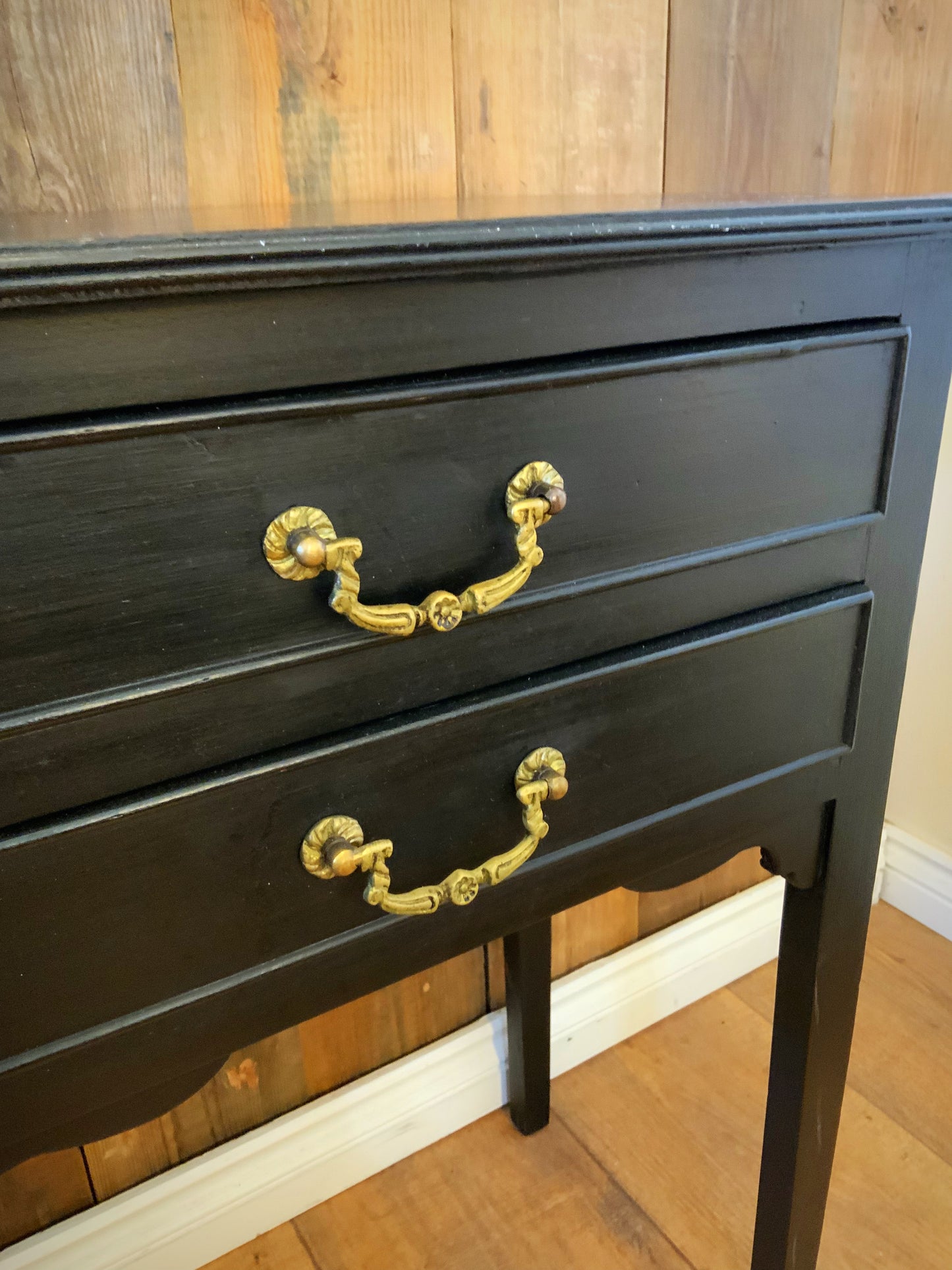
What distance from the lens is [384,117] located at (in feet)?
2.49

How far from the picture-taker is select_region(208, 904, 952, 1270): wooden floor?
95 cm

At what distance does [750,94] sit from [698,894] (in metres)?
0.94

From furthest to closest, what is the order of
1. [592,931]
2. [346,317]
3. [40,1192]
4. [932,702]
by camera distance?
[932,702] → [592,931] → [40,1192] → [346,317]

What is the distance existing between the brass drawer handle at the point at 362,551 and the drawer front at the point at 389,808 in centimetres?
7

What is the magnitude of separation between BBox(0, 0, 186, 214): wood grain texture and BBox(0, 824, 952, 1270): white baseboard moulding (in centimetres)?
87

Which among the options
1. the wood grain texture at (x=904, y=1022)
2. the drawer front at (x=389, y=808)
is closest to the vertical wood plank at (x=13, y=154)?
the drawer front at (x=389, y=808)

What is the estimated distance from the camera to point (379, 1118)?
40.9 inches

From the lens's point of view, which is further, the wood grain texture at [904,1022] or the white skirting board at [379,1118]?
the wood grain texture at [904,1022]

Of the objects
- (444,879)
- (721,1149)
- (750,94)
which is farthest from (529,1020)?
(750,94)

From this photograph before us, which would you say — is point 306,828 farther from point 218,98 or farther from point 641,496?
point 218,98

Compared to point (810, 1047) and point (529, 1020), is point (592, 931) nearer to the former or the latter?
point (529, 1020)

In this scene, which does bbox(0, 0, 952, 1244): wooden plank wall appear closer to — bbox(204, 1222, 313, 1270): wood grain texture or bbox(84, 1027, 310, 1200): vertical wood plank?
bbox(84, 1027, 310, 1200): vertical wood plank

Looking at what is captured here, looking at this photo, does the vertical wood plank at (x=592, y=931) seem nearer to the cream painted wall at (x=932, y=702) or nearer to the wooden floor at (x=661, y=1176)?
the wooden floor at (x=661, y=1176)

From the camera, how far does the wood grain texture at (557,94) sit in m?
0.79
